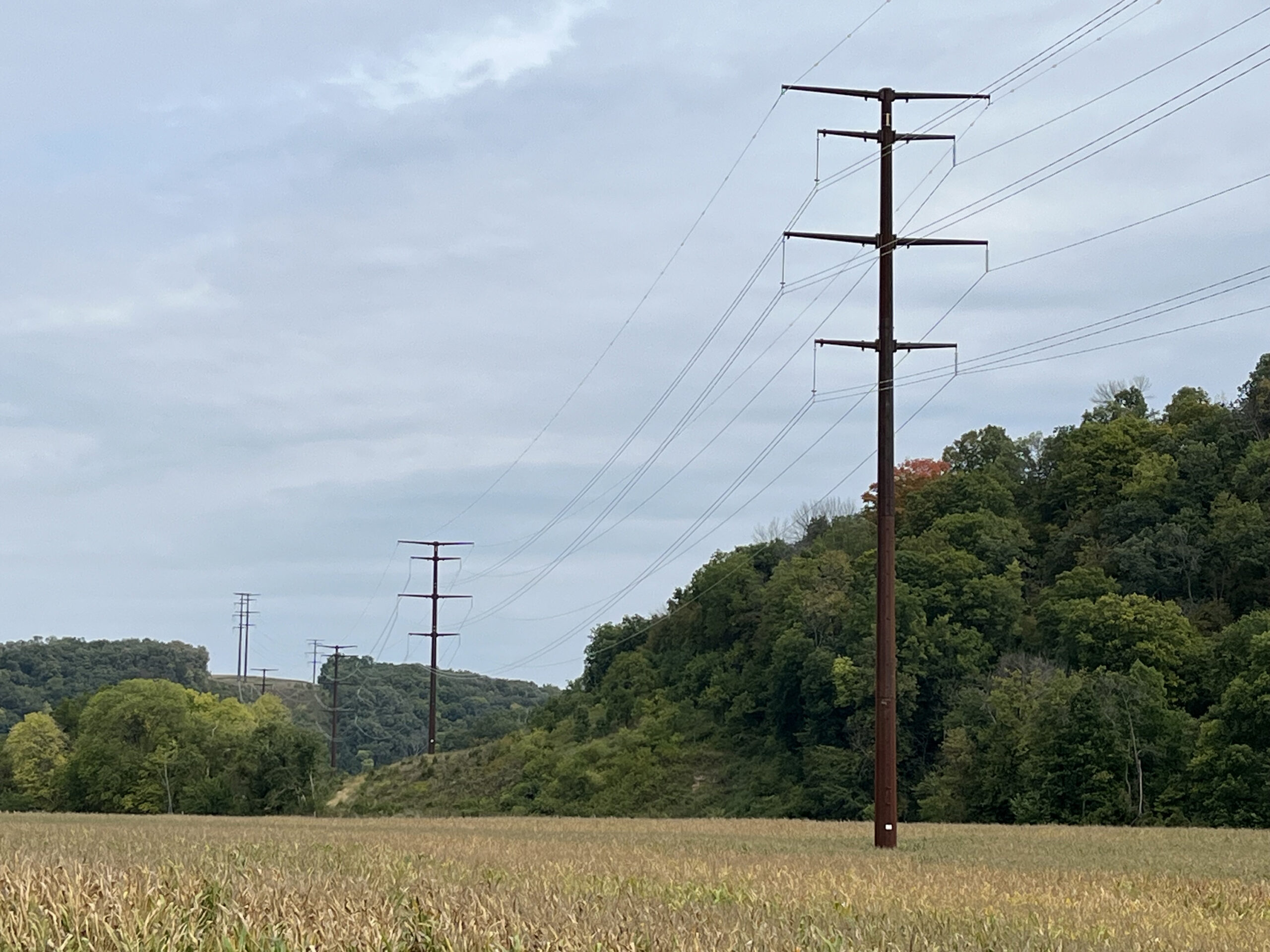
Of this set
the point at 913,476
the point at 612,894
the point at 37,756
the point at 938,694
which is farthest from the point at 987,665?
the point at 612,894

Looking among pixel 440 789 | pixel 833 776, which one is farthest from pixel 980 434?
pixel 440 789

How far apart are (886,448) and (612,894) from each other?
58.6 feet

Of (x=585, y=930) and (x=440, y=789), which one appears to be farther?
(x=440, y=789)

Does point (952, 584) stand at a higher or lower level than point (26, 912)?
higher

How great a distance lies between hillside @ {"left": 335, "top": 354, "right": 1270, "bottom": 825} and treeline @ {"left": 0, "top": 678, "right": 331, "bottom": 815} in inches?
213

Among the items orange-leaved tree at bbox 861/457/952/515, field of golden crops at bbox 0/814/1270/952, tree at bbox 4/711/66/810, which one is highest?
orange-leaved tree at bbox 861/457/952/515

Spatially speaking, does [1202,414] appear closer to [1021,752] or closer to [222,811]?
[1021,752]

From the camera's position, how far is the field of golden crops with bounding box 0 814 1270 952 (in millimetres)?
8805

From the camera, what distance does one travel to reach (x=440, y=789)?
345 ft

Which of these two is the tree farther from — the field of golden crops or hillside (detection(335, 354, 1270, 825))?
the field of golden crops

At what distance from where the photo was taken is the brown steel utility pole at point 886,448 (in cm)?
2941

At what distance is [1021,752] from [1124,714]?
554 cm

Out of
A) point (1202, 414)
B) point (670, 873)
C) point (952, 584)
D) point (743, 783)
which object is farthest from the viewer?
point (1202, 414)

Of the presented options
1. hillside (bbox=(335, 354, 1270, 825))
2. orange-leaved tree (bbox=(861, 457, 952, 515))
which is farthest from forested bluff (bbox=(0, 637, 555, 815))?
orange-leaved tree (bbox=(861, 457, 952, 515))
